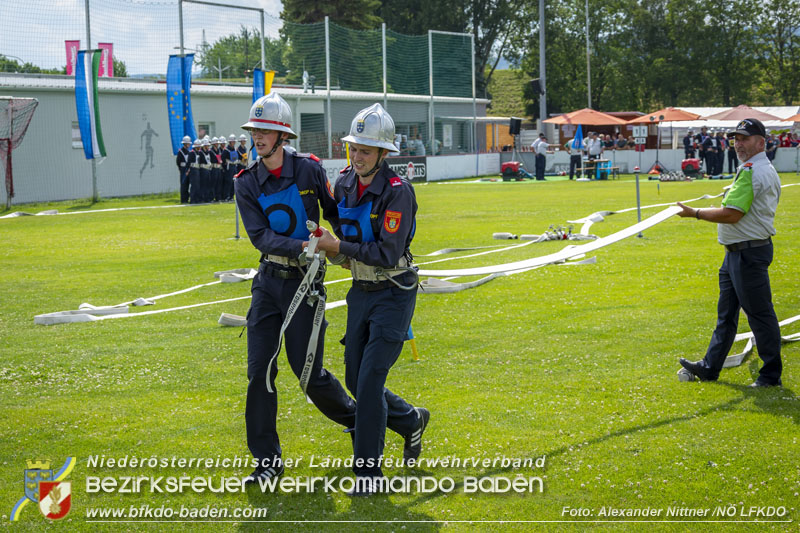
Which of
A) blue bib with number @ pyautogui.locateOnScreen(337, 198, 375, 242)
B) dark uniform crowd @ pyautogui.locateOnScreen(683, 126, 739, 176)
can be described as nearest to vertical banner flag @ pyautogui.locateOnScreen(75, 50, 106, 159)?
blue bib with number @ pyautogui.locateOnScreen(337, 198, 375, 242)

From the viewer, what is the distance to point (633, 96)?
280 ft

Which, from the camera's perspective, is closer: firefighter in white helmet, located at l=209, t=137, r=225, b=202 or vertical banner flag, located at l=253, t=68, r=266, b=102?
vertical banner flag, located at l=253, t=68, r=266, b=102

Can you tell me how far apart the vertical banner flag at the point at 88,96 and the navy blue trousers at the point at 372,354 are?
85.9ft

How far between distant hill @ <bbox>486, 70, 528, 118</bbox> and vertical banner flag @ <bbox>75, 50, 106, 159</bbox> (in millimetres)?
67792

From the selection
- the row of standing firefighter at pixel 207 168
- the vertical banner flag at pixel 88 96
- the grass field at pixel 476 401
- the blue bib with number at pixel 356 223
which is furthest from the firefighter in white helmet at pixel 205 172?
the blue bib with number at pixel 356 223

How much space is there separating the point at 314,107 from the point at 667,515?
34460mm

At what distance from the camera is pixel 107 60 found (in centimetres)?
3569

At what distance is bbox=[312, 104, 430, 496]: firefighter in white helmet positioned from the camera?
501 centimetres

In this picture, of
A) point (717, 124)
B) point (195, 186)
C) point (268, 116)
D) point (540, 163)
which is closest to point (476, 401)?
point (268, 116)

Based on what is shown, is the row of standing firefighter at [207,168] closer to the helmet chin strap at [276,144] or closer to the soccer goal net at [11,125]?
the soccer goal net at [11,125]

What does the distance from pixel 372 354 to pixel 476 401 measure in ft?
6.70

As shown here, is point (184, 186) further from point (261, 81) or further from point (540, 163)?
point (540, 163)

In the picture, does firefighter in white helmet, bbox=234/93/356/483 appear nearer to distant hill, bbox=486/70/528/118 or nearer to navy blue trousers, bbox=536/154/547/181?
navy blue trousers, bbox=536/154/547/181

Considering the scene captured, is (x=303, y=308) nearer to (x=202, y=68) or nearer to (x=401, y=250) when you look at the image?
(x=401, y=250)
